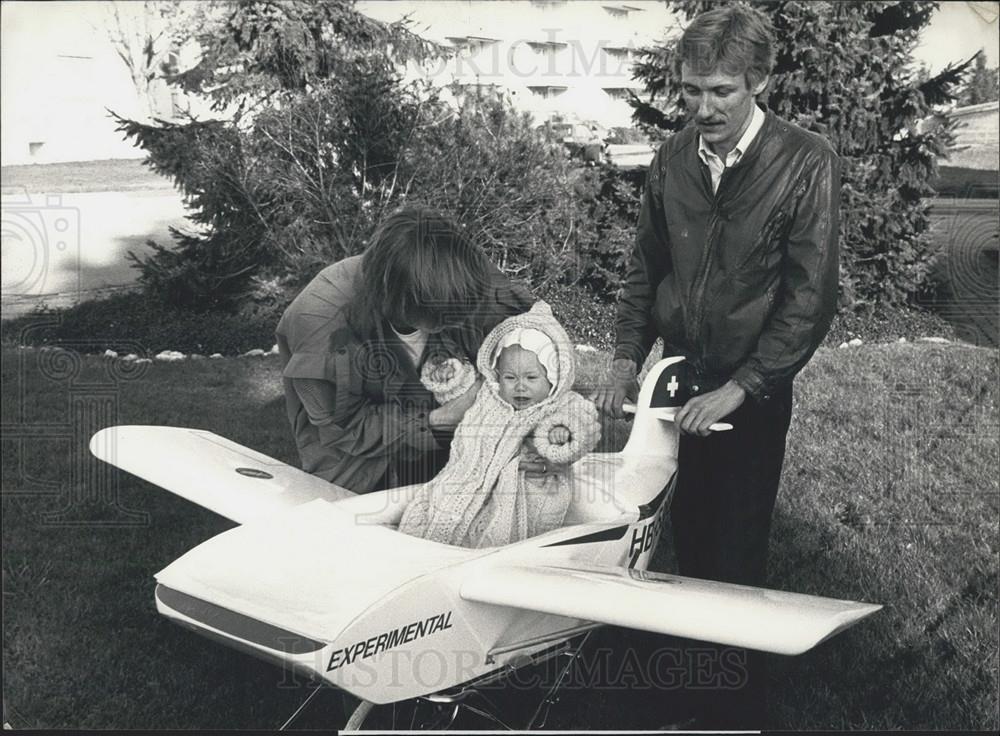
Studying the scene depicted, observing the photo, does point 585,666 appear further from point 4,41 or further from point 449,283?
point 4,41

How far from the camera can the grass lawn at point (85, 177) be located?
232 centimetres

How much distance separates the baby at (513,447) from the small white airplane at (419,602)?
0.13 m

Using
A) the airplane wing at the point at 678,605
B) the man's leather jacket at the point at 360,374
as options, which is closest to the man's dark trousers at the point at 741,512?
the airplane wing at the point at 678,605

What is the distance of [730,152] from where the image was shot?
163cm

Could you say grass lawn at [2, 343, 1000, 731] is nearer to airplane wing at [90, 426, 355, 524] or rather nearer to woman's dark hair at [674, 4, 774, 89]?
airplane wing at [90, 426, 355, 524]

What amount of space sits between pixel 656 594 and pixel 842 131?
1297 millimetres

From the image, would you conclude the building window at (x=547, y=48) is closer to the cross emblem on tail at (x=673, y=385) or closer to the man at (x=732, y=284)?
the man at (x=732, y=284)

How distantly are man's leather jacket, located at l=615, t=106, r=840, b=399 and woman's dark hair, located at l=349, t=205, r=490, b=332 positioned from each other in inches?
16.5

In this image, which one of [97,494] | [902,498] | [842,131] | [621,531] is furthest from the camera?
[97,494]

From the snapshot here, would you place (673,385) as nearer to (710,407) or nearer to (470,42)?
(710,407)

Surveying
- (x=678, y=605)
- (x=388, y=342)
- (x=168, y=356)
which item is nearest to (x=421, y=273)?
(x=388, y=342)

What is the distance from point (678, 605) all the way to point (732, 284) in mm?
653

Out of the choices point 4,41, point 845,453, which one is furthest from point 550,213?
point 4,41

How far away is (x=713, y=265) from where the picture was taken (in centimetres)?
169
